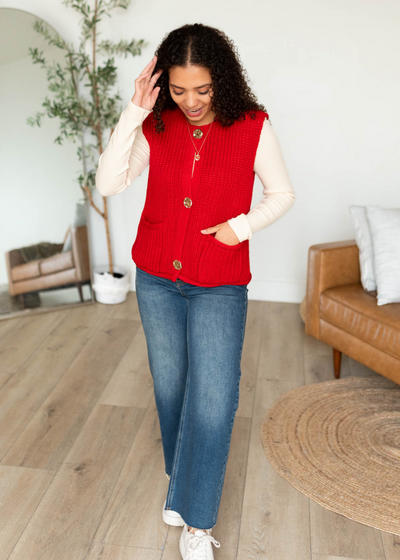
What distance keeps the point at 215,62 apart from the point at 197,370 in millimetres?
778

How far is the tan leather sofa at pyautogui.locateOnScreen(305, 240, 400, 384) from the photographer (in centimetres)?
227

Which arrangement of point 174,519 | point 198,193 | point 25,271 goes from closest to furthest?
1. point 198,193
2. point 174,519
3. point 25,271

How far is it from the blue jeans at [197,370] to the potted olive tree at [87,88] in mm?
1832

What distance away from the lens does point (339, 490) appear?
1886 millimetres

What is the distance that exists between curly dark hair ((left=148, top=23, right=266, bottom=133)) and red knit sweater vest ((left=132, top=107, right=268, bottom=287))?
4 cm

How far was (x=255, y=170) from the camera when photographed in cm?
151

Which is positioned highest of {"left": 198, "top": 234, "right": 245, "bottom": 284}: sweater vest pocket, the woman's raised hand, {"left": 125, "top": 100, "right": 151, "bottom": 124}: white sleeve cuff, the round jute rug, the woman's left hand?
the woman's raised hand

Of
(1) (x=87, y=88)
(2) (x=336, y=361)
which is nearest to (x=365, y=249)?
(2) (x=336, y=361)

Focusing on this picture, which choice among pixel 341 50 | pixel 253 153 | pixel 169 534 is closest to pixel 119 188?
pixel 253 153

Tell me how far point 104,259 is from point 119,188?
218 cm

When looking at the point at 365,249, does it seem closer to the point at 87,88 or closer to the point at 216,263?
the point at 216,263

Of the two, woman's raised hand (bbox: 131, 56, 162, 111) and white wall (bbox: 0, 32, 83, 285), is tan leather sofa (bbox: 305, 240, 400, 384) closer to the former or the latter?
woman's raised hand (bbox: 131, 56, 162, 111)

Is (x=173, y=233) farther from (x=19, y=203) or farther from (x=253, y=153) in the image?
(x=19, y=203)

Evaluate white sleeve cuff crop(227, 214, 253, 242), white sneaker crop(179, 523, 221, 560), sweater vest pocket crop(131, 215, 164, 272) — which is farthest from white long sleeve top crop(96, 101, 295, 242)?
white sneaker crop(179, 523, 221, 560)
